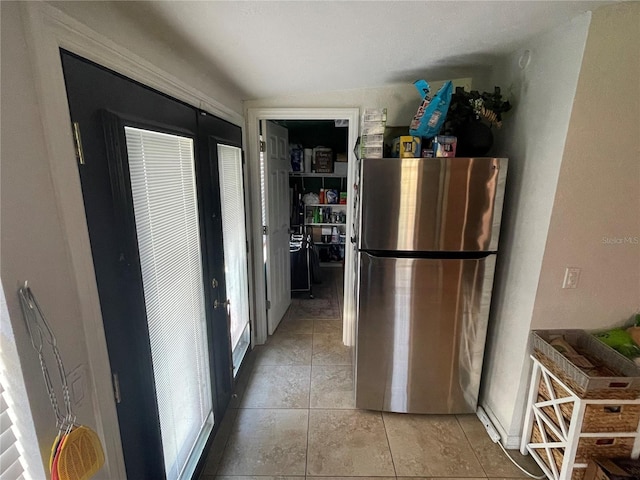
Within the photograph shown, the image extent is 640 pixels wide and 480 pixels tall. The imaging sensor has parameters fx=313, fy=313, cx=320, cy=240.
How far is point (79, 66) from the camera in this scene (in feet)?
2.65

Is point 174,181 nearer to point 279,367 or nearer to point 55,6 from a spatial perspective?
point 55,6

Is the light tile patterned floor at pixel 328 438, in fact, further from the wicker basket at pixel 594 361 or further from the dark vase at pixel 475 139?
the dark vase at pixel 475 139

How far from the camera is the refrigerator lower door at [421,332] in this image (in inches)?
70.1

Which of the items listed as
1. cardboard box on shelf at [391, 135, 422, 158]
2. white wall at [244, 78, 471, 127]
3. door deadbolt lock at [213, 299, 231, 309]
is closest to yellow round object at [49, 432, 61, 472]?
door deadbolt lock at [213, 299, 231, 309]

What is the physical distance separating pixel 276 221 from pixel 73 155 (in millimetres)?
2171

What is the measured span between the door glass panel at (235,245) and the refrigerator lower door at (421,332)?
3.03 feet

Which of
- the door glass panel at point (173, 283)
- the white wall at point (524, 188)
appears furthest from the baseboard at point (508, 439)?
the door glass panel at point (173, 283)

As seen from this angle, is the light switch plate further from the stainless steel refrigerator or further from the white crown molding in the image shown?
the white crown molding

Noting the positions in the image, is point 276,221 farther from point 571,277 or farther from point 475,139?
point 571,277

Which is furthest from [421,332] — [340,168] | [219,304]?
[340,168]

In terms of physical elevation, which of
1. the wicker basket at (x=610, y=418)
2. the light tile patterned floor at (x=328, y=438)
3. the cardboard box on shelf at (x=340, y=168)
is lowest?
the light tile patterned floor at (x=328, y=438)

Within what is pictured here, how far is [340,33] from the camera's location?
131 centimetres

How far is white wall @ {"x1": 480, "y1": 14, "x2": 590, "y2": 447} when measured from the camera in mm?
1385

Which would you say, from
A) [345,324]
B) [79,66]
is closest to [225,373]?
[345,324]
